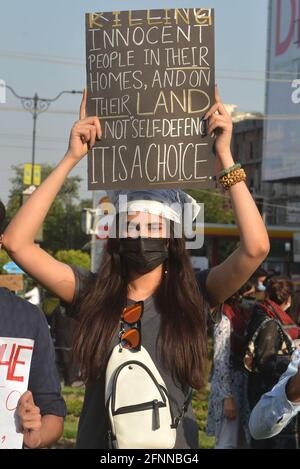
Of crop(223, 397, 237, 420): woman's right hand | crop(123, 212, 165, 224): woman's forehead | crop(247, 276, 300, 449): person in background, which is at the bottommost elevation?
crop(223, 397, 237, 420): woman's right hand

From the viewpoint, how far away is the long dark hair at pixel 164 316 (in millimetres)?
3432

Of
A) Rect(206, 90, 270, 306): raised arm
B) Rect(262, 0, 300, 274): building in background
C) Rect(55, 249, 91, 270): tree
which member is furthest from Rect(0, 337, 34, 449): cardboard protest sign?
Rect(262, 0, 300, 274): building in background

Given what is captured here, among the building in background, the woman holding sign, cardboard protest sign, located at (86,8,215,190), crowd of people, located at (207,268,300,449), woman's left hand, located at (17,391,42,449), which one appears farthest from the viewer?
the building in background

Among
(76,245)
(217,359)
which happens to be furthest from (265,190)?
(217,359)

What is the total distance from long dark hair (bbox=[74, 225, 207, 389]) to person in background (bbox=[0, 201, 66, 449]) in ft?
0.87

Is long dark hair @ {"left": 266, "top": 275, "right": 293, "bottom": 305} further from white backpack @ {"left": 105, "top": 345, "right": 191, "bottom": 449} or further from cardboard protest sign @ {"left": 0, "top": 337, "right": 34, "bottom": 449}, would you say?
cardboard protest sign @ {"left": 0, "top": 337, "right": 34, "bottom": 449}

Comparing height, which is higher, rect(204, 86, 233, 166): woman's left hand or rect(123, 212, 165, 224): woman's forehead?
rect(204, 86, 233, 166): woman's left hand

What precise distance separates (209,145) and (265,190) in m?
74.3

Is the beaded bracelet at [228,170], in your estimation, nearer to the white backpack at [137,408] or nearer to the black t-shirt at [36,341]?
the white backpack at [137,408]

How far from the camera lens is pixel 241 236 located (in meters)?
3.51

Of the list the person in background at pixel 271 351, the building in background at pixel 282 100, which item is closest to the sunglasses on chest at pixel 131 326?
the person in background at pixel 271 351

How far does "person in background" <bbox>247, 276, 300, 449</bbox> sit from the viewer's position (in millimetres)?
6965

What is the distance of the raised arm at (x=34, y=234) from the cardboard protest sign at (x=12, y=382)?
1.66 ft
